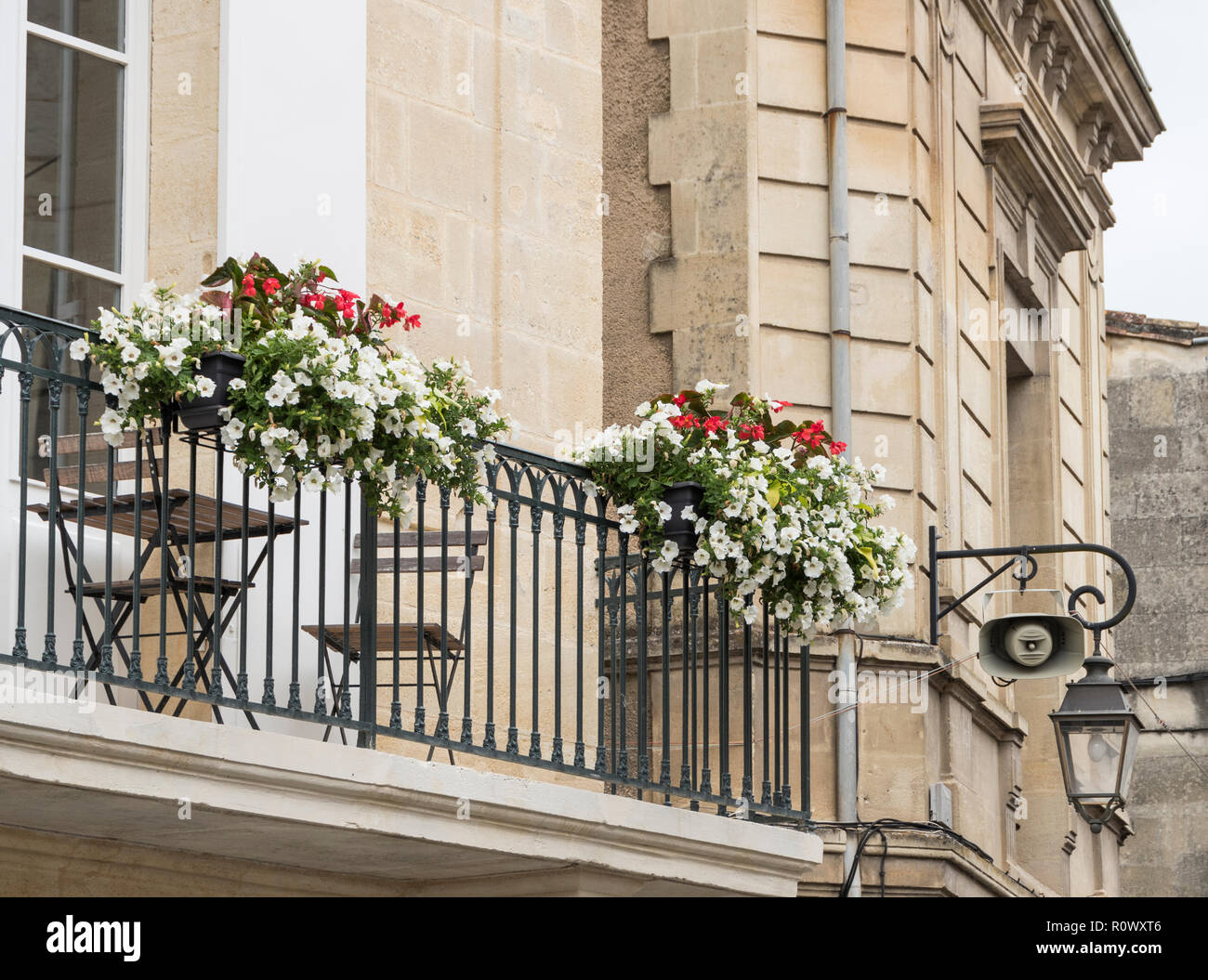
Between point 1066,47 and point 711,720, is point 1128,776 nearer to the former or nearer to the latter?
point 711,720

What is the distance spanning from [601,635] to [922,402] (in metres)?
4.33

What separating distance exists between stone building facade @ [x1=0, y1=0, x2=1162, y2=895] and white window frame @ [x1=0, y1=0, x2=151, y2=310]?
46 millimetres

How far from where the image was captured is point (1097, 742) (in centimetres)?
920

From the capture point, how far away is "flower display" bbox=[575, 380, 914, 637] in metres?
7.93

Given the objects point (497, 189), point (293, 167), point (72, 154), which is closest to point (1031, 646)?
point (497, 189)

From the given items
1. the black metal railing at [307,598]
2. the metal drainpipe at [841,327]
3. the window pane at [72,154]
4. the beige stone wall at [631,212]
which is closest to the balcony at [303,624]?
the black metal railing at [307,598]

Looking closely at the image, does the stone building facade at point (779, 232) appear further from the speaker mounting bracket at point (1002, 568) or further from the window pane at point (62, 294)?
the window pane at point (62, 294)

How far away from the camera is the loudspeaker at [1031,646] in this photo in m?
9.74

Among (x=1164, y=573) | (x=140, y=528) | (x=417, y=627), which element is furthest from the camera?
(x=1164, y=573)

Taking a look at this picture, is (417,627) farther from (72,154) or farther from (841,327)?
(841,327)

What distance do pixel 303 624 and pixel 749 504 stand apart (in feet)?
5.06

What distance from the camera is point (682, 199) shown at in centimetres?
1189

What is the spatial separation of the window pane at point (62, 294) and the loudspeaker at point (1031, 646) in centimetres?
399
